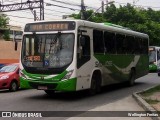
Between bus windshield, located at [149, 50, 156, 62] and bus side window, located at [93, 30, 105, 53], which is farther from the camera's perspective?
bus windshield, located at [149, 50, 156, 62]

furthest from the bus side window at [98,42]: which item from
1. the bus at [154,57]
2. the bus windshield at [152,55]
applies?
the bus windshield at [152,55]

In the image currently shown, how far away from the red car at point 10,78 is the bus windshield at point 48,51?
12.7 feet

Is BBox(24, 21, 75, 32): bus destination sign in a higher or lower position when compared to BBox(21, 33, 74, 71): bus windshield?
higher

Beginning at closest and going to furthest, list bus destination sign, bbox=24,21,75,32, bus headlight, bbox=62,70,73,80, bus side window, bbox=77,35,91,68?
bus headlight, bbox=62,70,73,80 → bus side window, bbox=77,35,91,68 → bus destination sign, bbox=24,21,75,32

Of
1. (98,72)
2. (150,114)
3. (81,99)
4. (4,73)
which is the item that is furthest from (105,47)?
(150,114)

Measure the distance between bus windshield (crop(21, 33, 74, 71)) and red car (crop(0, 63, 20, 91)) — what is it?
388 centimetres

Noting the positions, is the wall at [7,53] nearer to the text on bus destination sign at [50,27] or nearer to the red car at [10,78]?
the red car at [10,78]

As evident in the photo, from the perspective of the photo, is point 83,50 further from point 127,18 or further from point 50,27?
point 127,18

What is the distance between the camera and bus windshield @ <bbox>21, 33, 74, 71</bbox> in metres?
14.3

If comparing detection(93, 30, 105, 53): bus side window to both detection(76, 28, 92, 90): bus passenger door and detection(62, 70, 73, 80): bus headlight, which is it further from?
detection(62, 70, 73, 80): bus headlight

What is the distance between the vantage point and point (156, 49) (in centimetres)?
4078

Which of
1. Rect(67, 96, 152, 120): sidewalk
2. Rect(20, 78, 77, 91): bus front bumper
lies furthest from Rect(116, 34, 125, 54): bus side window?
Rect(20, 78, 77, 91): bus front bumper

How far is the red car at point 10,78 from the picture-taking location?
61.2 ft

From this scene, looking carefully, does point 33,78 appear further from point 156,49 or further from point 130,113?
point 156,49
